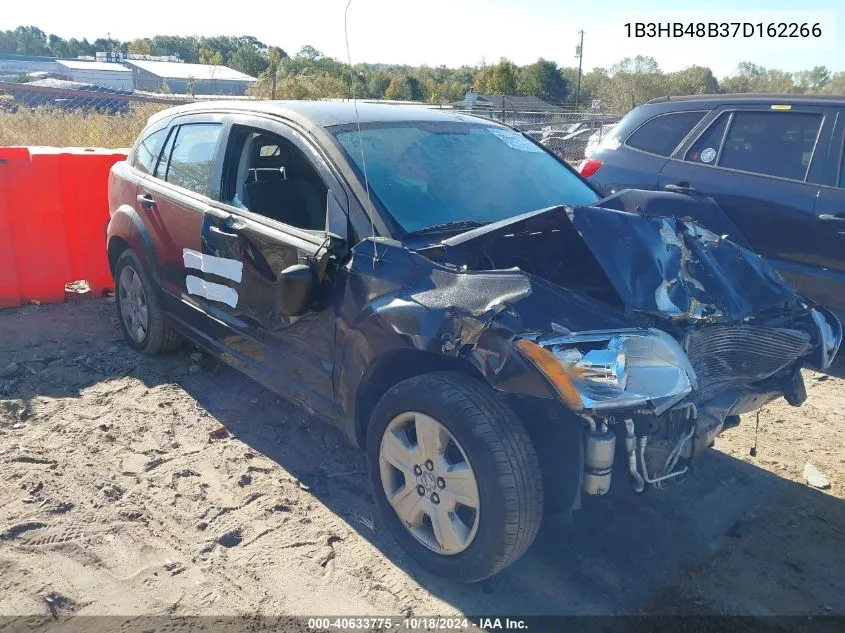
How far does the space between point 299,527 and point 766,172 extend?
447cm

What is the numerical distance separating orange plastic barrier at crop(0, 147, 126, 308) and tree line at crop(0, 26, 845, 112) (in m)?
2.23

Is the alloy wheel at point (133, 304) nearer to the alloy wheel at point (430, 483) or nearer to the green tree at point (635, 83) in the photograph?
the alloy wheel at point (430, 483)

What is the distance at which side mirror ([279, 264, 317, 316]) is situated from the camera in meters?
3.05

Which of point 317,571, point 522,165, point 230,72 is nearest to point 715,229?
point 522,165

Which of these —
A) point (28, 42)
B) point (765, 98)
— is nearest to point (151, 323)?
point (765, 98)

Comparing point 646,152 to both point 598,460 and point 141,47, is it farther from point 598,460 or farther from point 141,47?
point 141,47

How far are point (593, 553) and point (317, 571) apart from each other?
3.93ft

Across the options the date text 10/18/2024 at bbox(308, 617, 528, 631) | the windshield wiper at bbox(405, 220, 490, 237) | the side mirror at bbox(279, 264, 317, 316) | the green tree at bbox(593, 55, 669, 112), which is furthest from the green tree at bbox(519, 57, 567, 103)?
the date text 10/18/2024 at bbox(308, 617, 528, 631)

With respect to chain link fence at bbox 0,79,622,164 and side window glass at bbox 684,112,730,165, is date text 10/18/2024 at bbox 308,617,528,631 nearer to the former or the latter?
side window glass at bbox 684,112,730,165

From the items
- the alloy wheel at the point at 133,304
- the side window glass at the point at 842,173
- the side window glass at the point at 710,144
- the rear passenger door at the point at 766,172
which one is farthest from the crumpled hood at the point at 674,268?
the alloy wheel at the point at 133,304

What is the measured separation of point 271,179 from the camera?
393 cm

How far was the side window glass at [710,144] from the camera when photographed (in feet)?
18.7

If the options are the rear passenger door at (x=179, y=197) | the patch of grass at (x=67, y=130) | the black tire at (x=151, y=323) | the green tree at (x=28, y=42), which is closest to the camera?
the rear passenger door at (x=179, y=197)

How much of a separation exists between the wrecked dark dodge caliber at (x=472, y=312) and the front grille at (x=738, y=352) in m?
0.01
